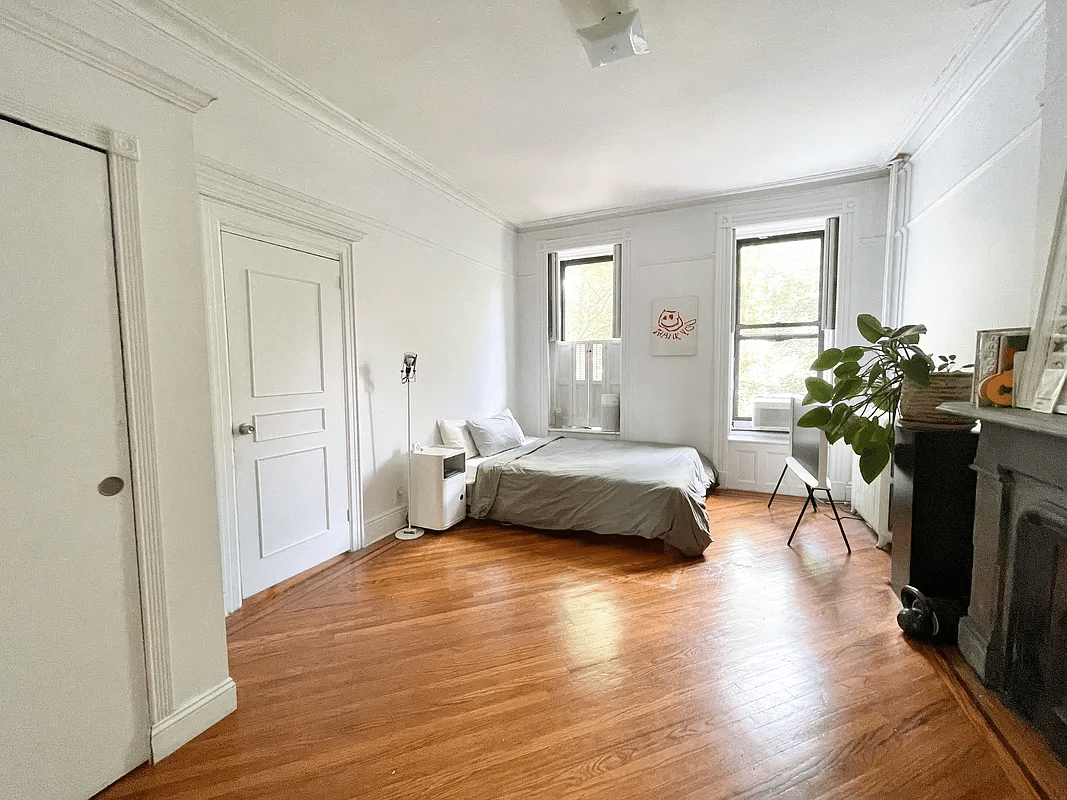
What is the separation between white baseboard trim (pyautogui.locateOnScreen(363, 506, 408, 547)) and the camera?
3.24 meters

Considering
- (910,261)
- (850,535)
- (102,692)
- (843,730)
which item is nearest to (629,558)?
(843,730)

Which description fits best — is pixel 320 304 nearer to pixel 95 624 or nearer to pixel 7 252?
pixel 7 252

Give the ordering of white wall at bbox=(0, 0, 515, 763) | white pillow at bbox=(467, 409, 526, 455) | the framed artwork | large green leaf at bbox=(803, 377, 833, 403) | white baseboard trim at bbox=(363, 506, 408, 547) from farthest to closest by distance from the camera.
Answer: the framed artwork < white pillow at bbox=(467, 409, 526, 455) < white baseboard trim at bbox=(363, 506, 408, 547) < large green leaf at bbox=(803, 377, 833, 403) < white wall at bbox=(0, 0, 515, 763)

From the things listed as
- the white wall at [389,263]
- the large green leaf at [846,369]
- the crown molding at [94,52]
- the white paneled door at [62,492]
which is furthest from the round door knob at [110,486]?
the large green leaf at [846,369]

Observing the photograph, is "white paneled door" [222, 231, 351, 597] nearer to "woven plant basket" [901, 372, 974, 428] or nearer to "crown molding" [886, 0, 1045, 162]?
"woven plant basket" [901, 372, 974, 428]

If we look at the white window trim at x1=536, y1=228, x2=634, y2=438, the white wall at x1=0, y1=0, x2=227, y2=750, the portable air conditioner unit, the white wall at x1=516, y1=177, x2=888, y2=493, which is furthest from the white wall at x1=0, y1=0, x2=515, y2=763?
the portable air conditioner unit

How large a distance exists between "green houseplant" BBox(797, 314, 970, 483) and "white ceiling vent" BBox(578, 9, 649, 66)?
1.76 metres

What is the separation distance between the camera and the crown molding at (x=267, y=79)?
192 cm

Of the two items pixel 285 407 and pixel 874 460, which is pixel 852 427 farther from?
pixel 285 407

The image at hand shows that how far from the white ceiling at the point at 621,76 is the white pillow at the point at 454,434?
2.12 meters

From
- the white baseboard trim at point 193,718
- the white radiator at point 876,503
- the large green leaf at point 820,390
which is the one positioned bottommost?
the white baseboard trim at point 193,718

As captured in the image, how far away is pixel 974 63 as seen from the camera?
2322mm

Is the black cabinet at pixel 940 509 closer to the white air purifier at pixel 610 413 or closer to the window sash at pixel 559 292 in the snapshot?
the white air purifier at pixel 610 413

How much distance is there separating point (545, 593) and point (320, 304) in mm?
2242
